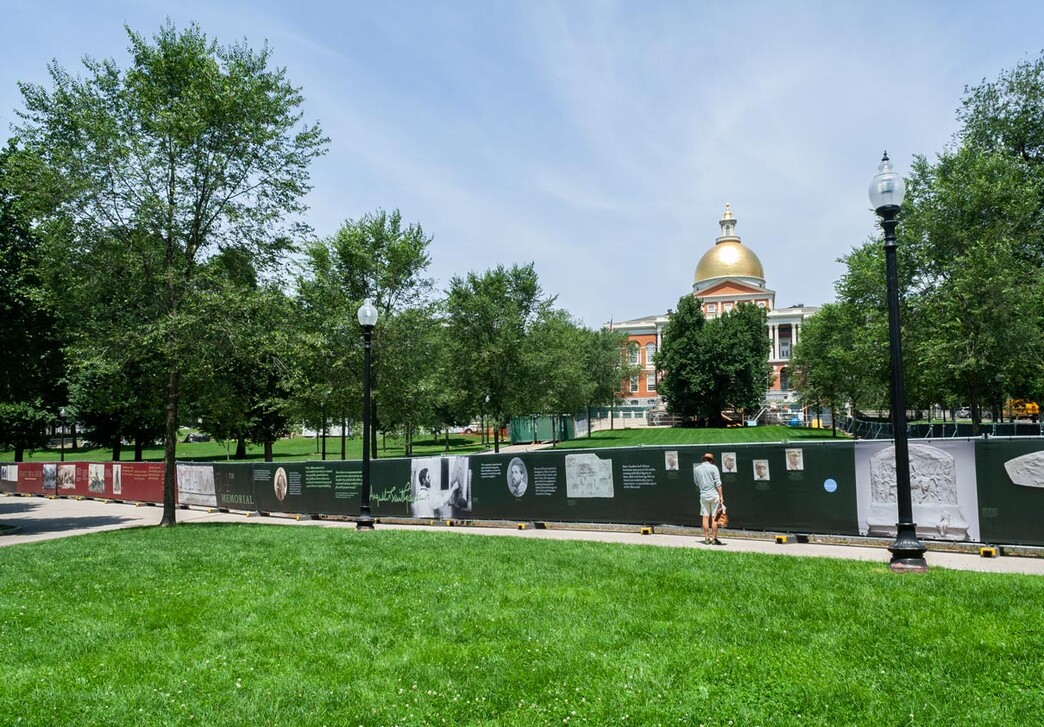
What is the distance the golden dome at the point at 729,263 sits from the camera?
113m

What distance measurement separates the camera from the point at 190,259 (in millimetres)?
21281

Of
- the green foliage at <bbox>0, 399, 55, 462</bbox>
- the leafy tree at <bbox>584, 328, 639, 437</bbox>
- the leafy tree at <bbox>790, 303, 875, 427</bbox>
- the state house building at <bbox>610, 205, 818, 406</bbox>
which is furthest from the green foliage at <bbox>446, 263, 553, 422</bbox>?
the state house building at <bbox>610, 205, 818, 406</bbox>

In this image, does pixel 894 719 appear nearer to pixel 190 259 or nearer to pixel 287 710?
pixel 287 710

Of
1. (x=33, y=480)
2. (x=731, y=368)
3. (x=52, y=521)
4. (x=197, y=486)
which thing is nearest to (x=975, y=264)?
(x=197, y=486)

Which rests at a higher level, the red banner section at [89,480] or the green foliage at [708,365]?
the green foliage at [708,365]

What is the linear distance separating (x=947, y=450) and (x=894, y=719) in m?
9.57

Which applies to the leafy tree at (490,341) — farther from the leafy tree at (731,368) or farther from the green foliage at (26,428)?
the leafy tree at (731,368)

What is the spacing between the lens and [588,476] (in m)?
17.8

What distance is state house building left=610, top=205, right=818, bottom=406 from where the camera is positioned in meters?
107

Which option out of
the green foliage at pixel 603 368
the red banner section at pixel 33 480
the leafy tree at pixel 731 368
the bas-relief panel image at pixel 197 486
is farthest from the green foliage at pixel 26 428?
the leafy tree at pixel 731 368

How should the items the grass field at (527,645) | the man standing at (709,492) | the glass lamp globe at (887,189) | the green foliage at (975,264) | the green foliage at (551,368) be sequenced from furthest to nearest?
the green foliage at (551,368) < the green foliage at (975,264) < the man standing at (709,492) < the glass lamp globe at (887,189) < the grass field at (527,645)

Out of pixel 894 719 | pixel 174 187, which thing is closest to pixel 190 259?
pixel 174 187

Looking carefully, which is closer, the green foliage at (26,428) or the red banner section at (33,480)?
the red banner section at (33,480)

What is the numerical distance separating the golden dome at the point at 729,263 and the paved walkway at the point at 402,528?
95.0 meters
